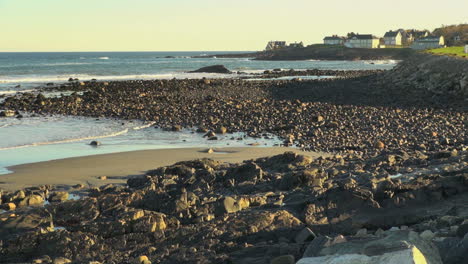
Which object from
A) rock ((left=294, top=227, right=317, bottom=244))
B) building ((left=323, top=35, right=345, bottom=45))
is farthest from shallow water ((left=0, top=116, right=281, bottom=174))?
building ((left=323, top=35, right=345, bottom=45))

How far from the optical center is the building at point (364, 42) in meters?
165

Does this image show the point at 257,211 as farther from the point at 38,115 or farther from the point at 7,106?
the point at 7,106

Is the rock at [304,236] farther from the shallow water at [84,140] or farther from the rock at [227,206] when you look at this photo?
the shallow water at [84,140]

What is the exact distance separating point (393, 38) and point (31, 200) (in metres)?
175

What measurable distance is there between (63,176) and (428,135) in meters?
11.8

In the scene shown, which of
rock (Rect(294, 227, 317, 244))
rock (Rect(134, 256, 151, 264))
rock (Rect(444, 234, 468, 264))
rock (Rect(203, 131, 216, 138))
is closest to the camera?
rock (Rect(444, 234, 468, 264))

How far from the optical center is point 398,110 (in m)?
24.1

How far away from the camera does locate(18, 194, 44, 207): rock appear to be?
391 inches

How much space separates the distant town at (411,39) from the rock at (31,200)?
122 m

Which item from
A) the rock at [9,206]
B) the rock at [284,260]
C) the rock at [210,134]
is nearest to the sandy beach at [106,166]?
the rock at [9,206]

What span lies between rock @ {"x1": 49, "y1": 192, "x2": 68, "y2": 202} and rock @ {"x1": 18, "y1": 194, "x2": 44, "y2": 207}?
0.20m

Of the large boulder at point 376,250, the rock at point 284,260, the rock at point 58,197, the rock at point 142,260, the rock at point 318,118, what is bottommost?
the rock at point 58,197

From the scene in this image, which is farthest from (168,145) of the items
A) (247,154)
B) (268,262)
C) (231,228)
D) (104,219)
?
(268,262)

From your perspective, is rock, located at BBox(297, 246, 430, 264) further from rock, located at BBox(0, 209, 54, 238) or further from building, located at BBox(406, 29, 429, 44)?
building, located at BBox(406, 29, 429, 44)
